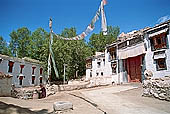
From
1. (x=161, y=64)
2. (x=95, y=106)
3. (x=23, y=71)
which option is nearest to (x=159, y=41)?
(x=161, y=64)

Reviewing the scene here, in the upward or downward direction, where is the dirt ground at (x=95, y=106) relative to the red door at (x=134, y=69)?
downward

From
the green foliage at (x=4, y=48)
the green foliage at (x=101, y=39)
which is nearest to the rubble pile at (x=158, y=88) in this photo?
the green foliage at (x=101, y=39)

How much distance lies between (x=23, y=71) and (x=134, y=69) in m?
22.7

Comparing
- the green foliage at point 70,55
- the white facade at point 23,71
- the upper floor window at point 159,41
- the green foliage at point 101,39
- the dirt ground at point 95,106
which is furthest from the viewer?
the green foliage at point 101,39

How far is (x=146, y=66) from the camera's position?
61.6ft

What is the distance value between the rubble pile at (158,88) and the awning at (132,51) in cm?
954

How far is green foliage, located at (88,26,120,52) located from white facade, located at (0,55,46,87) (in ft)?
63.5

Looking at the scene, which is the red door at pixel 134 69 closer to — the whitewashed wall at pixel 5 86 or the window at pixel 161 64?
the window at pixel 161 64

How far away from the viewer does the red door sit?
20188 mm

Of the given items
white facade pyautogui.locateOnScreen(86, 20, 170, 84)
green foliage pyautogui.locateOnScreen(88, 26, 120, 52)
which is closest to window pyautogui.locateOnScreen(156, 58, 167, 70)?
white facade pyautogui.locateOnScreen(86, 20, 170, 84)

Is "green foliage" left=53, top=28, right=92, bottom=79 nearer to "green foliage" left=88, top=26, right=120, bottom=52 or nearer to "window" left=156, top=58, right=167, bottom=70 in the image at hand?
"green foliage" left=88, top=26, right=120, bottom=52

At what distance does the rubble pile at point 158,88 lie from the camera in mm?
8828

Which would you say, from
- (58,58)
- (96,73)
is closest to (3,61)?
(58,58)

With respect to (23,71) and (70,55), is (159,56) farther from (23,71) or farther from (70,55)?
(23,71)
